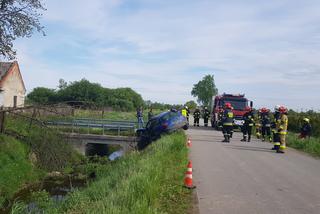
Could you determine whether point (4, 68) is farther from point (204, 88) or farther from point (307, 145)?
point (204, 88)

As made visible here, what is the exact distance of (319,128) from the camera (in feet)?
87.6

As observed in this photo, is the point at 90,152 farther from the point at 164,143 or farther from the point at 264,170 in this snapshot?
the point at 264,170

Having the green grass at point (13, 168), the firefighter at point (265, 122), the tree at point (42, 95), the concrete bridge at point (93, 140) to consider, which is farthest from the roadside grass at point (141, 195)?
the tree at point (42, 95)

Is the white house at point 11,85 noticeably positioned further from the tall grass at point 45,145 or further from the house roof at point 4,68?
the tall grass at point 45,145

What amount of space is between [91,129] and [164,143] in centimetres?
1907

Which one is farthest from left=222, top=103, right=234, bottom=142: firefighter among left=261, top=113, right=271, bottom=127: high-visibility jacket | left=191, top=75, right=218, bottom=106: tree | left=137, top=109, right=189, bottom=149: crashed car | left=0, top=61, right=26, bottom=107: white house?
left=191, top=75, right=218, bottom=106: tree

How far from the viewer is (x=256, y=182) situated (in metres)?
8.67

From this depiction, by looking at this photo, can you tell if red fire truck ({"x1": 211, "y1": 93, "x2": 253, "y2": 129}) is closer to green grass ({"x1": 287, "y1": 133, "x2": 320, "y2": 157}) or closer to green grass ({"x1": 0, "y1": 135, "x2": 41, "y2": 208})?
green grass ({"x1": 287, "y1": 133, "x2": 320, "y2": 157})

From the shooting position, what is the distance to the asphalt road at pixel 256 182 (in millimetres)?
6633

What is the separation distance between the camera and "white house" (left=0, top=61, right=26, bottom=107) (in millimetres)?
41916

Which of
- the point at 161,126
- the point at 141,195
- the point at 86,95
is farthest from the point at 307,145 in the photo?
the point at 86,95

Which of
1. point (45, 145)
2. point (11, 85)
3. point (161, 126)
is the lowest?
point (45, 145)

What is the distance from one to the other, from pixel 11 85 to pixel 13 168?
1107 inches

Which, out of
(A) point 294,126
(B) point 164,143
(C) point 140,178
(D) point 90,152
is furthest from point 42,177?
(A) point 294,126
